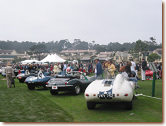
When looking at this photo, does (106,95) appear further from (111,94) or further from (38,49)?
(38,49)

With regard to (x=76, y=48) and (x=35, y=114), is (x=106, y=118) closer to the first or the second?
(x=35, y=114)

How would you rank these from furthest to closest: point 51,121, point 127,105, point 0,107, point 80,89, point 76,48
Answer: point 76,48
point 80,89
point 0,107
point 127,105
point 51,121

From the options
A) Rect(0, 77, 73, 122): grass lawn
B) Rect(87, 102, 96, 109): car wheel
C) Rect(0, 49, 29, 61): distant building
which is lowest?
Rect(0, 77, 73, 122): grass lawn

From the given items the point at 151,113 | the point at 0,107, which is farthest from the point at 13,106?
the point at 151,113

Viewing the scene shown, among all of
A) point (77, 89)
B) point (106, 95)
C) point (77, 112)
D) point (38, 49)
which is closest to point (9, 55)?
point (38, 49)

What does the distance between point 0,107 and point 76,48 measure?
9603 cm

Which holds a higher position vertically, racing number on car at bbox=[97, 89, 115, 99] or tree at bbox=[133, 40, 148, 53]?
tree at bbox=[133, 40, 148, 53]

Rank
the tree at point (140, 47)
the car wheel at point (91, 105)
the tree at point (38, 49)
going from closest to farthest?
1. the car wheel at point (91, 105)
2. the tree at point (38, 49)
3. the tree at point (140, 47)

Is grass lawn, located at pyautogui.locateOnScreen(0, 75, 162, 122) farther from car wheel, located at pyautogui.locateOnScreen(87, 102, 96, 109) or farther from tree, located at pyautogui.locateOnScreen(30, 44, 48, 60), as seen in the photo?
tree, located at pyautogui.locateOnScreen(30, 44, 48, 60)

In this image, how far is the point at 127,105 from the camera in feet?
23.6

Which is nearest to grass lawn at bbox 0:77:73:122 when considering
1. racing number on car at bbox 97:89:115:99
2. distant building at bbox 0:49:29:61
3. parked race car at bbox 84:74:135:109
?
parked race car at bbox 84:74:135:109

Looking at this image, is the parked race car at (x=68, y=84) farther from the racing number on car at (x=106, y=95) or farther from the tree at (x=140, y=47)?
the tree at (x=140, y=47)

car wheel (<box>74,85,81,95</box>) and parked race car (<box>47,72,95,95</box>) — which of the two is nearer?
parked race car (<box>47,72,95,95</box>)

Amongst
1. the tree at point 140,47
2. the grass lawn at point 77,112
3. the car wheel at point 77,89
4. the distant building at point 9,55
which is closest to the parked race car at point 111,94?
the grass lawn at point 77,112
